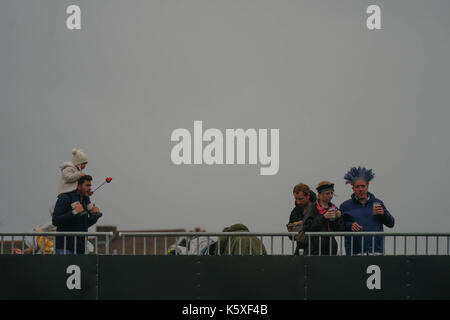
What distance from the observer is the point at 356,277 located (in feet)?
29.0

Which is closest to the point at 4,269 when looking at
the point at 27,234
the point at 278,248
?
the point at 27,234

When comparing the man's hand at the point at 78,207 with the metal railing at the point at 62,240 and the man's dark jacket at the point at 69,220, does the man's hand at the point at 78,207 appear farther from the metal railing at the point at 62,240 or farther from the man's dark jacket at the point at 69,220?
the metal railing at the point at 62,240

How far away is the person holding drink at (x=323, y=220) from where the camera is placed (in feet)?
29.1

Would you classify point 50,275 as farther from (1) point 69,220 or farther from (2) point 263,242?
(2) point 263,242

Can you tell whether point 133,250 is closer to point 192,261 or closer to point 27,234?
point 192,261

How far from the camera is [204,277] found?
29.1 feet

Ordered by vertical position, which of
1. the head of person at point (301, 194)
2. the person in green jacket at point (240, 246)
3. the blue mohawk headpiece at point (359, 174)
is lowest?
the person in green jacket at point (240, 246)

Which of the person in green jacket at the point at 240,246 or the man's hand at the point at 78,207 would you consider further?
the man's hand at the point at 78,207

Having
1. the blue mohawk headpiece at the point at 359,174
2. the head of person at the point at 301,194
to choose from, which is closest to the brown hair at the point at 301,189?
the head of person at the point at 301,194

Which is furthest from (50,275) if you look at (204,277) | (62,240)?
(204,277)

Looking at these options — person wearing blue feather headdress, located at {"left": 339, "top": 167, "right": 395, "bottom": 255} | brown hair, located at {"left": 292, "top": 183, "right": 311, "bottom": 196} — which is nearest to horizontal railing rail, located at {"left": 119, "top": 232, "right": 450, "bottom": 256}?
person wearing blue feather headdress, located at {"left": 339, "top": 167, "right": 395, "bottom": 255}

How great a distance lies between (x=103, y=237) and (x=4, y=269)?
121cm

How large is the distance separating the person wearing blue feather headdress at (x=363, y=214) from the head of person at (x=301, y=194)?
0.43 meters

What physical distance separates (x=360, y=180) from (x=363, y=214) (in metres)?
0.43
